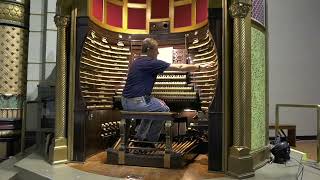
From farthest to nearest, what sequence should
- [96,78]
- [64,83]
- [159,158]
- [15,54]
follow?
[15,54] < [96,78] < [64,83] < [159,158]

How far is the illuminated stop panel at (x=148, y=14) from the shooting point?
498 cm

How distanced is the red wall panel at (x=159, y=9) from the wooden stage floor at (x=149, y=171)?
2.61 metres

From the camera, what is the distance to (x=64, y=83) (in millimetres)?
3965

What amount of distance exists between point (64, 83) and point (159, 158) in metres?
1.48

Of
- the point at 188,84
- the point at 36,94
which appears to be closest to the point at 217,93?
the point at 188,84

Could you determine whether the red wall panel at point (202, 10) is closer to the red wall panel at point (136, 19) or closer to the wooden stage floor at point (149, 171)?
the red wall panel at point (136, 19)

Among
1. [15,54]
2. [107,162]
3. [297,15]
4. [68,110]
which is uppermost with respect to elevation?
[297,15]

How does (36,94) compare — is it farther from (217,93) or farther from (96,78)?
(217,93)

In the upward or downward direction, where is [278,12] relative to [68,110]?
upward

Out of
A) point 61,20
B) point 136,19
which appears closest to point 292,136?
point 136,19

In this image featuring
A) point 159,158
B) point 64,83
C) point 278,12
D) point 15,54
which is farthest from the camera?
point 278,12

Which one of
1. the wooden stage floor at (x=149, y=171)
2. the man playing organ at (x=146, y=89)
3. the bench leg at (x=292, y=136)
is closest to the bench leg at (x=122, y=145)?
the wooden stage floor at (x=149, y=171)

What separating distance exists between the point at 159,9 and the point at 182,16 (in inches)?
17.6

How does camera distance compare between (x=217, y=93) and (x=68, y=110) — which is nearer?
(x=217, y=93)
